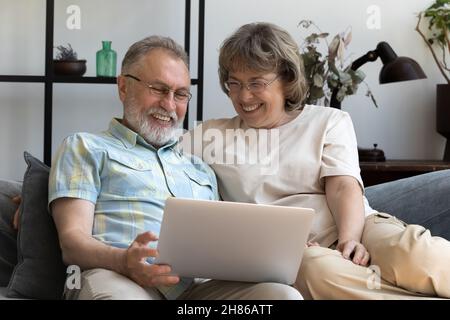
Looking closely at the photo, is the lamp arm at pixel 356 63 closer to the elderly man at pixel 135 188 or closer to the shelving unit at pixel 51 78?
the shelving unit at pixel 51 78

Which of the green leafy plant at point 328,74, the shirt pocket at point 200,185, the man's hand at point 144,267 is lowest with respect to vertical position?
the man's hand at point 144,267

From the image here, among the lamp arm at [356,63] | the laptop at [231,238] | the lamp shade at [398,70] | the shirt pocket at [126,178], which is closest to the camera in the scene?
the laptop at [231,238]

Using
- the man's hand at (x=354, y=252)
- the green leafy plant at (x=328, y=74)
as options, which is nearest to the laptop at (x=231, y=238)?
the man's hand at (x=354, y=252)

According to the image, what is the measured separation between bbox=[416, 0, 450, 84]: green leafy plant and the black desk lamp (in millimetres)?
429

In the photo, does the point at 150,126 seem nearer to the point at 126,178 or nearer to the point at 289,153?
the point at 126,178

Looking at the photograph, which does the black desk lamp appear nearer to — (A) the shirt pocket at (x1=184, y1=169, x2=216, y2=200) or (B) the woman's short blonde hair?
(B) the woman's short blonde hair

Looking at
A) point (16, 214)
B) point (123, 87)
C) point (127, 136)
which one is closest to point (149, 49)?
point (123, 87)

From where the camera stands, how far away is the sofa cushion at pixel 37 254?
186cm

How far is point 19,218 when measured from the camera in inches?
74.9

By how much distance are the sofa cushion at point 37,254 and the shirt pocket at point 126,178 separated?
163 mm

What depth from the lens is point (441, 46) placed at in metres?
3.76

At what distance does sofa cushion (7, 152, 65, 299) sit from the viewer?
6.10 feet

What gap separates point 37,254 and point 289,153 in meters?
0.75
